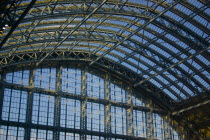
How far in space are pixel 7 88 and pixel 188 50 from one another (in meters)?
24.5

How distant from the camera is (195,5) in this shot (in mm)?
41812

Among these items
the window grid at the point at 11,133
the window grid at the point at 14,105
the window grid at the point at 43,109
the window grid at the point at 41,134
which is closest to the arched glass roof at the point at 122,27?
the window grid at the point at 14,105

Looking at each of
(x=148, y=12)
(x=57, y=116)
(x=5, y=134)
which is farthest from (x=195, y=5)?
(x=5, y=134)

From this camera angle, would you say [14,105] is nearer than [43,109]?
Yes

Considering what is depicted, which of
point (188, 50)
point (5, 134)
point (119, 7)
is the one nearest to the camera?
point (119, 7)

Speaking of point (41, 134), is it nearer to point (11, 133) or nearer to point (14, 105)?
point (11, 133)

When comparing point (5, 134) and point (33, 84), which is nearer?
point (5, 134)

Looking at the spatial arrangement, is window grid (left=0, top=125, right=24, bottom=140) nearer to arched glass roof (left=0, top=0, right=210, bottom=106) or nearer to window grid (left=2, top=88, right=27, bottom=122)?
window grid (left=2, top=88, right=27, bottom=122)

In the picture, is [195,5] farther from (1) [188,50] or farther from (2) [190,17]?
(1) [188,50]

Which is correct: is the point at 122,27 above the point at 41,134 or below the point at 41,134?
above

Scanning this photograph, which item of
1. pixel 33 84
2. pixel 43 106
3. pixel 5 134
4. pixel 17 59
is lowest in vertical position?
pixel 5 134

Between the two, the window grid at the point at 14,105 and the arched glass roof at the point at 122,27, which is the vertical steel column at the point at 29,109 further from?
the arched glass roof at the point at 122,27

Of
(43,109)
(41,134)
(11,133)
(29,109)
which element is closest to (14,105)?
(29,109)

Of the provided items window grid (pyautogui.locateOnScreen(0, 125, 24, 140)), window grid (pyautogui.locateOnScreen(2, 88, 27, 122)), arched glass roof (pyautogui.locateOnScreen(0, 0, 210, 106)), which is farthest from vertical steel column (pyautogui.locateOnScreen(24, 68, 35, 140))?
arched glass roof (pyautogui.locateOnScreen(0, 0, 210, 106))
